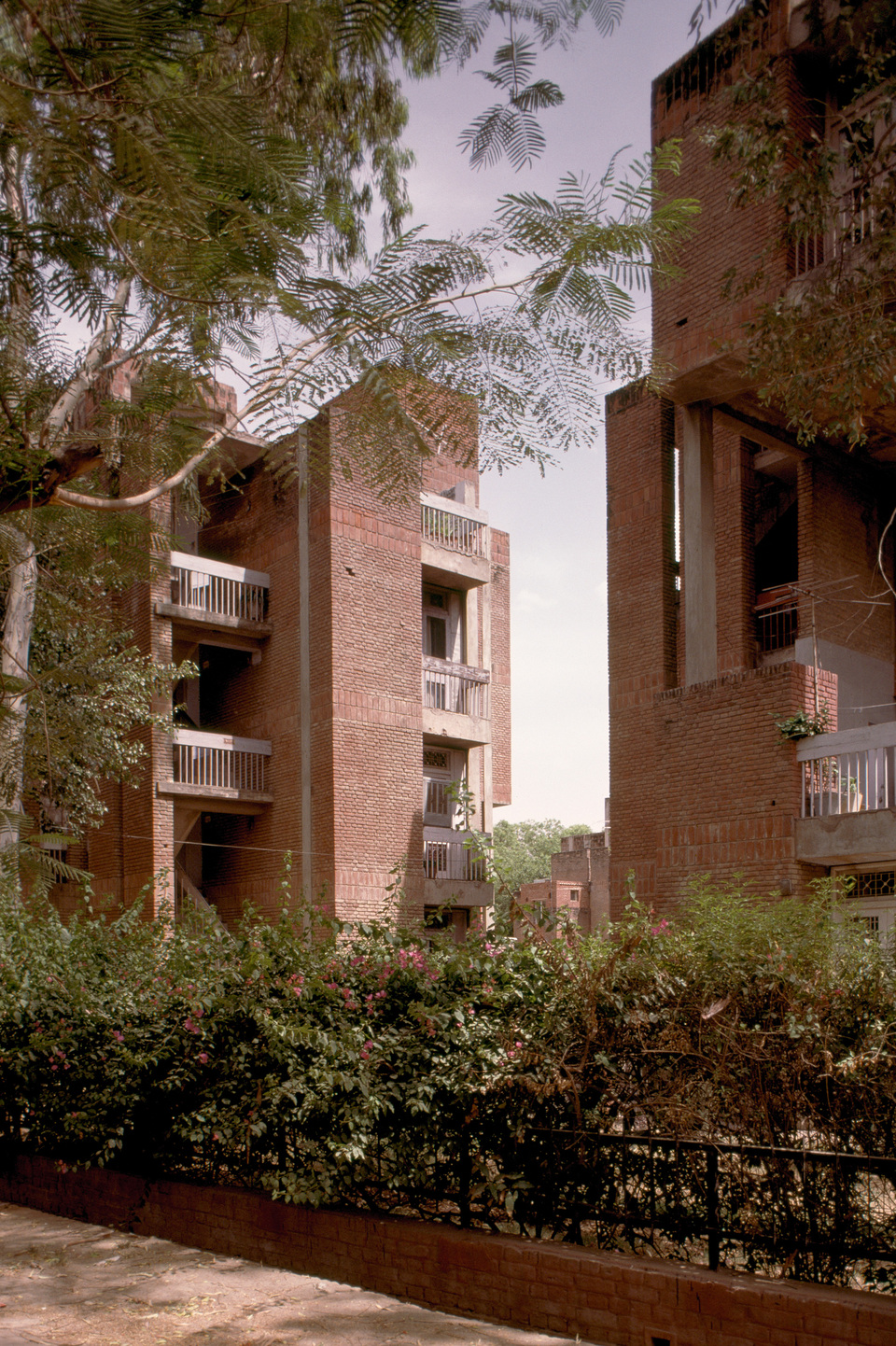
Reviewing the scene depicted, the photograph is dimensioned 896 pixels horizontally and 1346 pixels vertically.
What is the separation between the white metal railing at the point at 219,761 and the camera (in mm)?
21578

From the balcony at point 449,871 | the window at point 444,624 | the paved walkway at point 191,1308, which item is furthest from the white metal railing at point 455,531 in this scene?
the paved walkway at point 191,1308

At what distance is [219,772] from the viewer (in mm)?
22094

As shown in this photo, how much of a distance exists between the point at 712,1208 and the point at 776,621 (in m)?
14.1

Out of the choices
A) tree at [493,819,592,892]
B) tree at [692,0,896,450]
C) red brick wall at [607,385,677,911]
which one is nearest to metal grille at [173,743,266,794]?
red brick wall at [607,385,677,911]

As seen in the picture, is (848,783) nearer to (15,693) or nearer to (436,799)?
(15,693)

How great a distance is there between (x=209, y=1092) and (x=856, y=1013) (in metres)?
3.63

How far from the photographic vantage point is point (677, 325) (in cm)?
1477

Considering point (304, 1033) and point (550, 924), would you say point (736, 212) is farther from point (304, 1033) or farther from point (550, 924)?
point (304, 1033)

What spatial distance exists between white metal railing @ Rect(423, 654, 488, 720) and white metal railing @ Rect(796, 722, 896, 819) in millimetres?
11745

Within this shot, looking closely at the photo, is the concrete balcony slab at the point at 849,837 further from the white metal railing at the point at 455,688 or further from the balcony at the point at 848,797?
the white metal railing at the point at 455,688

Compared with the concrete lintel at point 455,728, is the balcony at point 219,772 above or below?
below

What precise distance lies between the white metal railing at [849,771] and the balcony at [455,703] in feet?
38.2

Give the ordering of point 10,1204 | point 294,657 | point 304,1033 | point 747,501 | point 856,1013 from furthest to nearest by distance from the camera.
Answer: point 294,657 → point 747,501 → point 10,1204 → point 304,1033 → point 856,1013

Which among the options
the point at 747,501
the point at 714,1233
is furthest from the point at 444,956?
the point at 747,501
